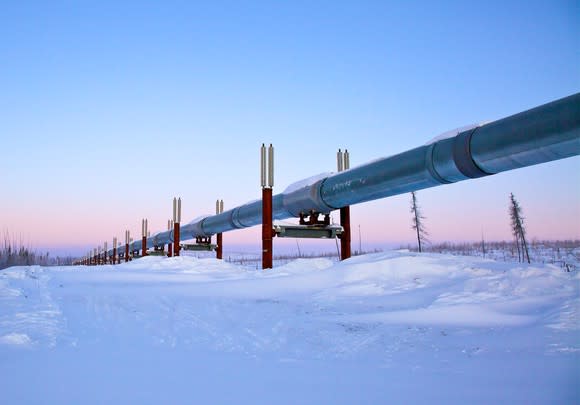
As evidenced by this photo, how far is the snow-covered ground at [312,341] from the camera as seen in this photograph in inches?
93.1

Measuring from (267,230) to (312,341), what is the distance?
26.0 ft

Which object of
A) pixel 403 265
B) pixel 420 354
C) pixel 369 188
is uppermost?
pixel 369 188

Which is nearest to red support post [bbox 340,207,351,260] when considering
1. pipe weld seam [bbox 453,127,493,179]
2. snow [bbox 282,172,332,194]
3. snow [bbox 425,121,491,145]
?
snow [bbox 282,172,332,194]

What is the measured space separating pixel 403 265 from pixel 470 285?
144 cm

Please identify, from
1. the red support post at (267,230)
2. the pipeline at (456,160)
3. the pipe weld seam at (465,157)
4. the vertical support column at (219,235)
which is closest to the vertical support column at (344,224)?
the pipeline at (456,160)

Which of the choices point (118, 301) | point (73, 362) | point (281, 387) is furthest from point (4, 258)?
point (281, 387)

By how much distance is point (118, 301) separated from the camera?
564 centimetres

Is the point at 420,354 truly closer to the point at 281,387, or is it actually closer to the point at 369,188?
the point at 281,387

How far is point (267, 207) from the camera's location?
460 inches

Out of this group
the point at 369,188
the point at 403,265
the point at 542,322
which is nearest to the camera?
the point at 542,322

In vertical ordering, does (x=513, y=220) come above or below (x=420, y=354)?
above

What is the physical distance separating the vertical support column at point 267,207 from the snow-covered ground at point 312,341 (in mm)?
4731

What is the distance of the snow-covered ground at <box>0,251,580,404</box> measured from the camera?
7.76 ft

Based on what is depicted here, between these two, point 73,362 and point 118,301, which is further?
point 118,301
